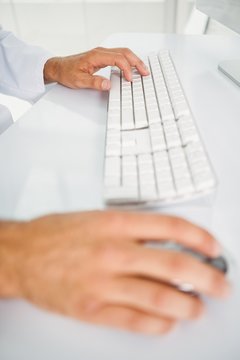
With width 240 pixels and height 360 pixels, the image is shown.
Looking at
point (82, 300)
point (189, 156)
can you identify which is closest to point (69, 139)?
point (189, 156)

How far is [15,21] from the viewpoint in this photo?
2469mm

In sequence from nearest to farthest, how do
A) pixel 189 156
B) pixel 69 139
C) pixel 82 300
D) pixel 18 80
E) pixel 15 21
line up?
pixel 82 300
pixel 189 156
pixel 69 139
pixel 18 80
pixel 15 21

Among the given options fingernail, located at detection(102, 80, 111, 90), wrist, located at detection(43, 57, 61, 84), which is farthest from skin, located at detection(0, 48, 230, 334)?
wrist, located at detection(43, 57, 61, 84)

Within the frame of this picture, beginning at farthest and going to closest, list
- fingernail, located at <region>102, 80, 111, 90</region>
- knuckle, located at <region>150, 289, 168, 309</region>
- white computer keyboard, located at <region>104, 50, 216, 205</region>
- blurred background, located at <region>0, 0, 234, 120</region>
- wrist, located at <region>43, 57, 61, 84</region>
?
blurred background, located at <region>0, 0, 234, 120</region>, wrist, located at <region>43, 57, 61, 84</region>, fingernail, located at <region>102, 80, 111, 90</region>, white computer keyboard, located at <region>104, 50, 216, 205</region>, knuckle, located at <region>150, 289, 168, 309</region>

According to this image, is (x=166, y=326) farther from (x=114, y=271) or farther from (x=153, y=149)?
(x=153, y=149)

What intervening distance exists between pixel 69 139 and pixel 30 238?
0.25 m

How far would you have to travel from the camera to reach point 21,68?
0.84m

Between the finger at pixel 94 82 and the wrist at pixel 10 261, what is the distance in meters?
0.43

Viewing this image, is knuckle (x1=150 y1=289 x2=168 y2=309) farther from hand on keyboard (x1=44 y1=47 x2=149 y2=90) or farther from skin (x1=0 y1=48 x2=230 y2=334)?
hand on keyboard (x1=44 y1=47 x2=149 y2=90)

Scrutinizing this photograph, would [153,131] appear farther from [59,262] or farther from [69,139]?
[59,262]

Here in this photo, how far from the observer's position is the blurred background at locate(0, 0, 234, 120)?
2.19 meters

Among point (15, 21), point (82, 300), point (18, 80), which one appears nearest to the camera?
point (82, 300)

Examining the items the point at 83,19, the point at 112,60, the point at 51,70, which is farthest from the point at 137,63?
the point at 83,19

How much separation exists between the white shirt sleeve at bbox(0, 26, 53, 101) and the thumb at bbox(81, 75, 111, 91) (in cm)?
19
